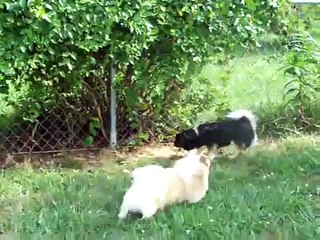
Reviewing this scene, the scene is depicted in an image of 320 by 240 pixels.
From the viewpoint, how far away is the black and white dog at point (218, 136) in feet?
18.0

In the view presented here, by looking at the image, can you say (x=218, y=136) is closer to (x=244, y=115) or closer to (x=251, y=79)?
(x=244, y=115)

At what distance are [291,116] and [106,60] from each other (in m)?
1.85

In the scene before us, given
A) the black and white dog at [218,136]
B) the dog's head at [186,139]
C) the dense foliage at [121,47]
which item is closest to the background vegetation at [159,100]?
the dense foliage at [121,47]

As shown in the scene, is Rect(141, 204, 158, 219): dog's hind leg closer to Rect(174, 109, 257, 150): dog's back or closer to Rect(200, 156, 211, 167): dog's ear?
Rect(200, 156, 211, 167): dog's ear

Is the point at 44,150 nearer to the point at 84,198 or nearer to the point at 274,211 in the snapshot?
the point at 84,198

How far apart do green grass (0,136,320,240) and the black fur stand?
0.35 m

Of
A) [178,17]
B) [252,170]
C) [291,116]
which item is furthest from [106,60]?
[291,116]

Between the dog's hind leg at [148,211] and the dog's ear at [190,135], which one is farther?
the dog's ear at [190,135]

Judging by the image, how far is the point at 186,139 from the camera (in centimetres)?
549

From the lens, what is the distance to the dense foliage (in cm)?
466

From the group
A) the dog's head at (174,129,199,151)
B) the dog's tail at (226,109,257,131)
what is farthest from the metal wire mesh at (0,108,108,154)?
the dog's tail at (226,109,257,131)

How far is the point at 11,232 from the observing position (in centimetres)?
368

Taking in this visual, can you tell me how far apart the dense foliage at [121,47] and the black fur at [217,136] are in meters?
0.38

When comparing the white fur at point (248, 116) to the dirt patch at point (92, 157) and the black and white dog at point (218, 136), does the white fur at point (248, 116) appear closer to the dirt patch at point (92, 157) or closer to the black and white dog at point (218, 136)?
the black and white dog at point (218, 136)
